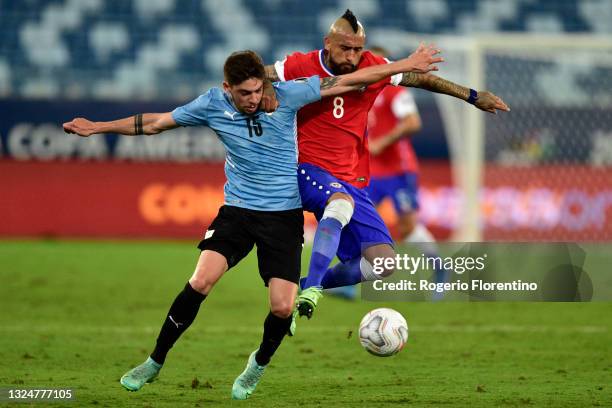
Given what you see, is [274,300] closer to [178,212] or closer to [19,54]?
[178,212]

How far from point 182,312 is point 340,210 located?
1151 mm

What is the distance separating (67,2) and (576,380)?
50.6 ft

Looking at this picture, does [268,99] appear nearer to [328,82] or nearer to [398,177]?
[328,82]

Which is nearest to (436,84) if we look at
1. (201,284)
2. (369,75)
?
(369,75)

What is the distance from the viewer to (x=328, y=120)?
6.89 meters

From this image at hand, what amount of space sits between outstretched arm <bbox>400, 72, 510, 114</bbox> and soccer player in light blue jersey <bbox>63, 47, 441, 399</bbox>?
0.37 metres

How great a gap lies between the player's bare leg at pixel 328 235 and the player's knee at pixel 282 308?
18cm

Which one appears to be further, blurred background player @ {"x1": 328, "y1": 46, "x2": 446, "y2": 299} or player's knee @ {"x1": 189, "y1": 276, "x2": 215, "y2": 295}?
blurred background player @ {"x1": 328, "y1": 46, "x2": 446, "y2": 299}

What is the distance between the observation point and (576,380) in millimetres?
6906

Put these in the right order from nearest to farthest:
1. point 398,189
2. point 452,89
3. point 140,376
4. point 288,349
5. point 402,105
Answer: point 140,376 < point 452,89 < point 288,349 < point 402,105 < point 398,189

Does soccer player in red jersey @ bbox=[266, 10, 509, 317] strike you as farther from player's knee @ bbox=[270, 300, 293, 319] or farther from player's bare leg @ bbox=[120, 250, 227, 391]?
player's bare leg @ bbox=[120, 250, 227, 391]

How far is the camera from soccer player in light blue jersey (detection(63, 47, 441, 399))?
20.3ft

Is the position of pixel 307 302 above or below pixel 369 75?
below

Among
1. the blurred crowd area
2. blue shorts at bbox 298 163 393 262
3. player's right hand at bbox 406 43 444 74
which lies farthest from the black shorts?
the blurred crowd area
